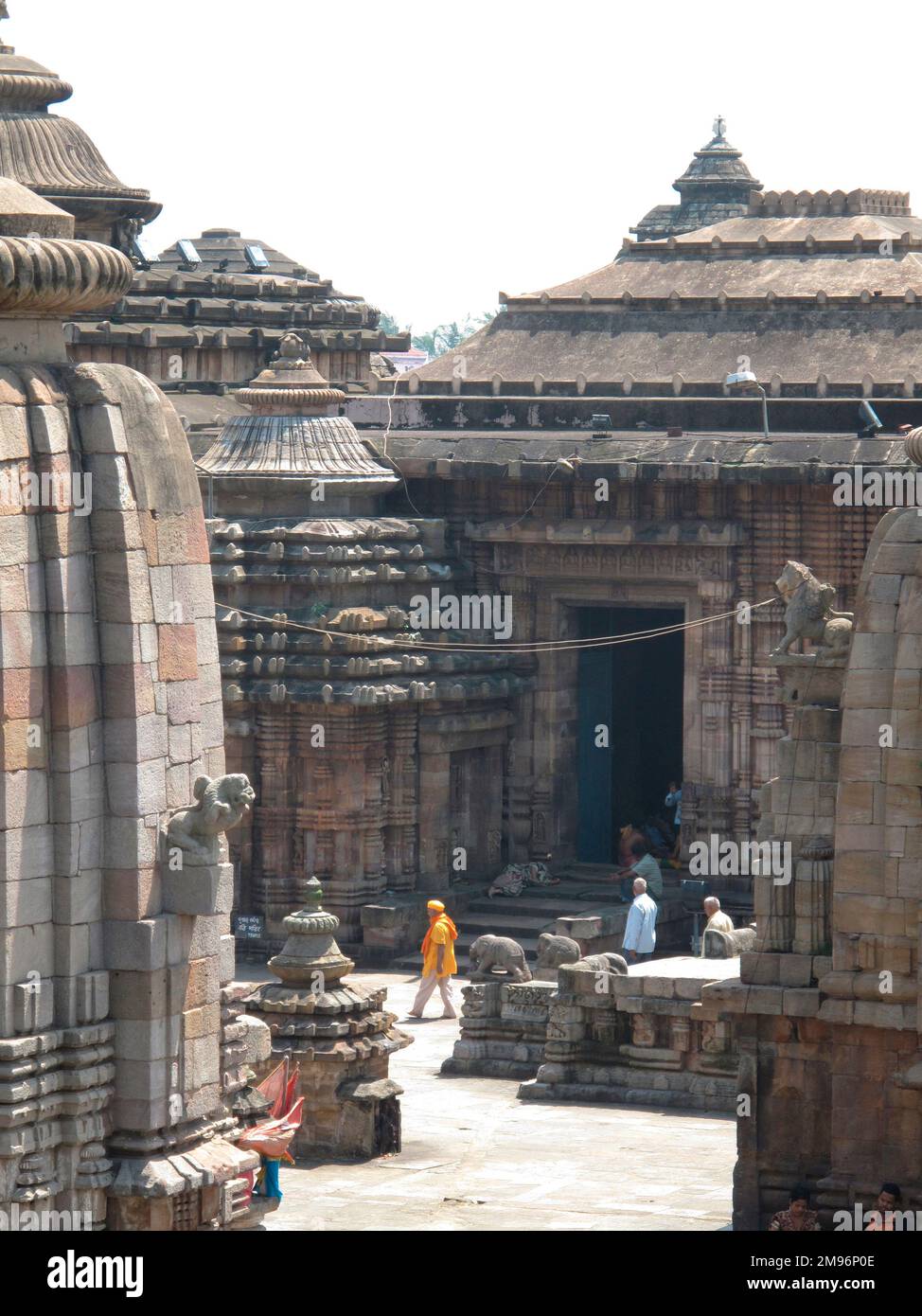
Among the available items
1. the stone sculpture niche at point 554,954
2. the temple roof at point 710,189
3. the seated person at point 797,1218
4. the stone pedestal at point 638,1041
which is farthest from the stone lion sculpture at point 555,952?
the temple roof at point 710,189

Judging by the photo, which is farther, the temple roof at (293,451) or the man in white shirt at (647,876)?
the temple roof at (293,451)

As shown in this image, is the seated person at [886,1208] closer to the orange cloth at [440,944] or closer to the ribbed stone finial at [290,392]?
the orange cloth at [440,944]

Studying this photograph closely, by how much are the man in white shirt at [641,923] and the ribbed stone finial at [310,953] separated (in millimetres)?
7402

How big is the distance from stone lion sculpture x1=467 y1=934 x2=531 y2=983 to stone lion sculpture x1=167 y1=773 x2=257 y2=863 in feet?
55.0

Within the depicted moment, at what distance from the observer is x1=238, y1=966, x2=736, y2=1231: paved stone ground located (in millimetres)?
23812

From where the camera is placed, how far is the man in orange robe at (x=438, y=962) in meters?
33.5

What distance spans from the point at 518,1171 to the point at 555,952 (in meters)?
6.51

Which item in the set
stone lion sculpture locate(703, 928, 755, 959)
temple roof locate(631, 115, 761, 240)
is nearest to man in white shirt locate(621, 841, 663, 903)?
stone lion sculpture locate(703, 928, 755, 959)

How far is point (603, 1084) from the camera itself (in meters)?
29.5
